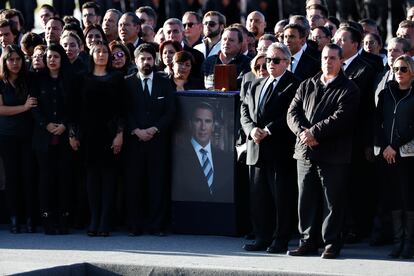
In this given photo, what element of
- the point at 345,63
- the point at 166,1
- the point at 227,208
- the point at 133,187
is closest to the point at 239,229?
the point at 227,208

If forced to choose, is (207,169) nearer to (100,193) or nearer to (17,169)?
(100,193)

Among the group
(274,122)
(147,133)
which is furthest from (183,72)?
(274,122)

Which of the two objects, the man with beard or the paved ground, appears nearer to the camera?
the paved ground

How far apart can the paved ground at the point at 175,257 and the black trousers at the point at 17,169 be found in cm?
49

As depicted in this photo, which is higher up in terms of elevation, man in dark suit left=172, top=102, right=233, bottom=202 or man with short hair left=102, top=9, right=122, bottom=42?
man with short hair left=102, top=9, right=122, bottom=42

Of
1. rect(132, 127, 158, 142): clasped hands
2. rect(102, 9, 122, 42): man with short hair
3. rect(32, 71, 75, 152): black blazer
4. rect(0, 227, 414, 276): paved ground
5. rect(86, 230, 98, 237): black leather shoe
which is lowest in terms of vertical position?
rect(0, 227, 414, 276): paved ground

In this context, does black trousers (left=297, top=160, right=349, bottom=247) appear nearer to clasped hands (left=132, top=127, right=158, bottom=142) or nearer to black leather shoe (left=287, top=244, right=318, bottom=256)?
black leather shoe (left=287, top=244, right=318, bottom=256)

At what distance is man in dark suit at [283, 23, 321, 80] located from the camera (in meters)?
15.1

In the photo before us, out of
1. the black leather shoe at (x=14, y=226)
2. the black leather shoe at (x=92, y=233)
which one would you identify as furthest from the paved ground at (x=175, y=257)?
the black leather shoe at (x=14, y=226)

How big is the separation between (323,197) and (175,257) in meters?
1.68

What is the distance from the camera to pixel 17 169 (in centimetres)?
1584

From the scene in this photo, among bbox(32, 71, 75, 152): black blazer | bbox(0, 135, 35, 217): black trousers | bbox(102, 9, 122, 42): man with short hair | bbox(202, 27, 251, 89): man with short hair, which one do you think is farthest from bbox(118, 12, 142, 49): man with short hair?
bbox(0, 135, 35, 217): black trousers

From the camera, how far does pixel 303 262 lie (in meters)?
13.7

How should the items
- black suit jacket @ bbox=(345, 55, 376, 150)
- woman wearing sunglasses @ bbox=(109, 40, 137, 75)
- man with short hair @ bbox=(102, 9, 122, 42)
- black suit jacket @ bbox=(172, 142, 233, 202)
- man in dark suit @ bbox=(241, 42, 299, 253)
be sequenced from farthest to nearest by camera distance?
man with short hair @ bbox=(102, 9, 122, 42) < woman wearing sunglasses @ bbox=(109, 40, 137, 75) < black suit jacket @ bbox=(172, 142, 233, 202) < black suit jacket @ bbox=(345, 55, 376, 150) < man in dark suit @ bbox=(241, 42, 299, 253)
